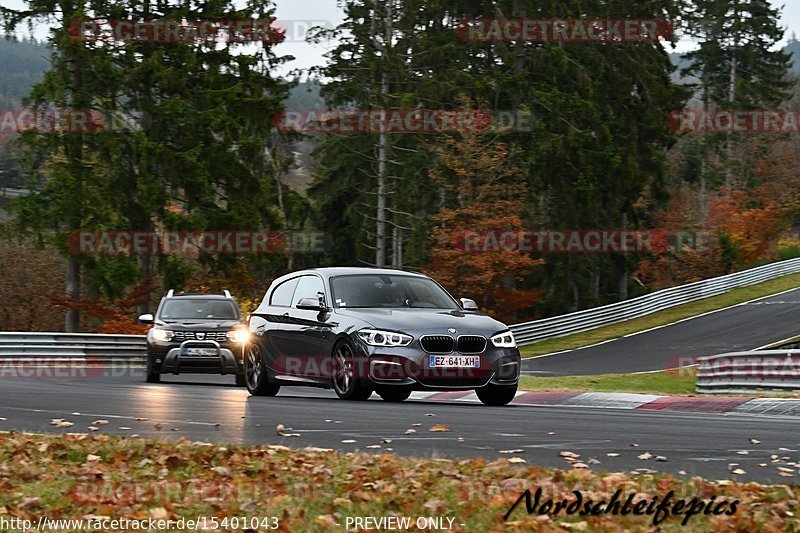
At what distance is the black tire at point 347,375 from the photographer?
16.4 metres

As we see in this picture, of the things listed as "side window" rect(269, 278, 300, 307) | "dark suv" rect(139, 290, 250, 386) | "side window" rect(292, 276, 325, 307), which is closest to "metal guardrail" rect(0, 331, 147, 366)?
"dark suv" rect(139, 290, 250, 386)

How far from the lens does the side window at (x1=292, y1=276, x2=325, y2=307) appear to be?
17.8 metres

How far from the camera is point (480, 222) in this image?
174 feet

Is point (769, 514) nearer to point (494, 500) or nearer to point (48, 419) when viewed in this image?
point (494, 500)

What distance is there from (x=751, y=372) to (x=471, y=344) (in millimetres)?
11232

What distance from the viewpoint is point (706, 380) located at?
27703mm

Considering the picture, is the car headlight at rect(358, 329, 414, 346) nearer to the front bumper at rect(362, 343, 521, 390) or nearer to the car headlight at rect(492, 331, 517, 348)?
the front bumper at rect(362, 343, 521, 390)

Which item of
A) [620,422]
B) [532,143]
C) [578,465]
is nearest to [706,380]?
[620,422]

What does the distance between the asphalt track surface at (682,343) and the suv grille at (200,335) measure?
14.6 metres

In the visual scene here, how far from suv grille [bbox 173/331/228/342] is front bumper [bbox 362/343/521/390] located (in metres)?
8.36

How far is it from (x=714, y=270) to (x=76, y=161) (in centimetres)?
3526

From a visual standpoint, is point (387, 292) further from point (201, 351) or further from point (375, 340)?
point (201, 351)

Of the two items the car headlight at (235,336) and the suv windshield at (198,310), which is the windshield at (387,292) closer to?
the car headlight at (235,336)

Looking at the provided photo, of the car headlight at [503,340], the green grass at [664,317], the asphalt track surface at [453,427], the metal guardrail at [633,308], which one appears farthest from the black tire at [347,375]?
the metal guardrail at [633,308]
